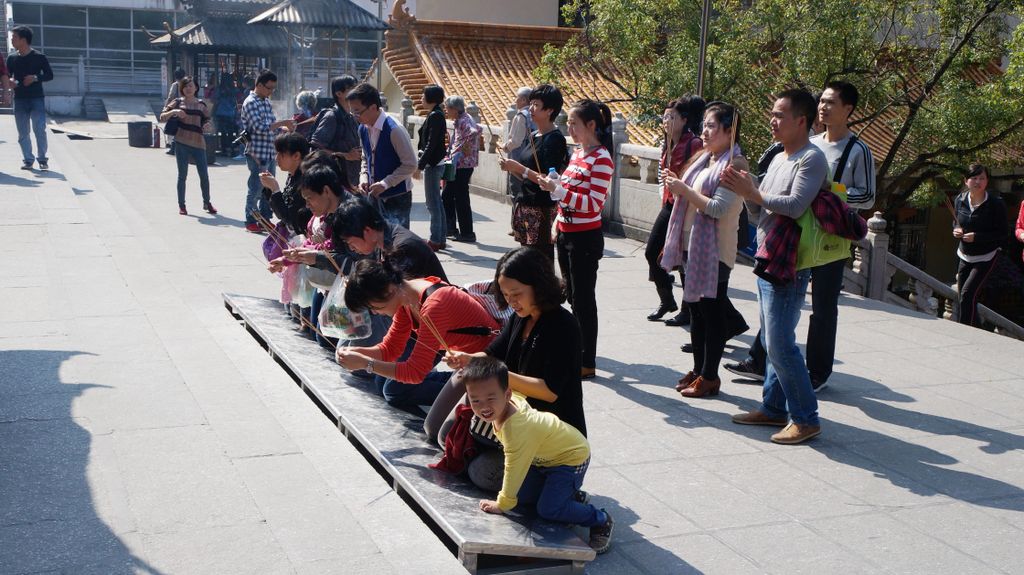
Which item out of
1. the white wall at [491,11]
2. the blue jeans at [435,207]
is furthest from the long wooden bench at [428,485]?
the white wall at [491,11]

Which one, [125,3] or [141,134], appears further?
[125,3]

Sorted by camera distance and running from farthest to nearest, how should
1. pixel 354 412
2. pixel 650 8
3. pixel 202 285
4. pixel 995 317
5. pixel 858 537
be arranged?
pixel 650 8
pixel 995 317
pixel 202 285
pixel 354 412
pixel 858 537

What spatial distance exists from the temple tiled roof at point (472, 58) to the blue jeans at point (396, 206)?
8.73 metres

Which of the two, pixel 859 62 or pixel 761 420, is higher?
pixel 859 62

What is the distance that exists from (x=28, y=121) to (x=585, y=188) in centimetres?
1071

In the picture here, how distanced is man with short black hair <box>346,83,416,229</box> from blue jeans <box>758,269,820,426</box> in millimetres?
3528

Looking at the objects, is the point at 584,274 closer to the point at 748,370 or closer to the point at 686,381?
the point at 686,381

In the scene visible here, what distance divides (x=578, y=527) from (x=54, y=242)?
289 inches

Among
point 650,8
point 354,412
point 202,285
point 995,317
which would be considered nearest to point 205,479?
point 354,412

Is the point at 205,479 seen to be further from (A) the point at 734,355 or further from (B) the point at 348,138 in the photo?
(B) the point at 348,138

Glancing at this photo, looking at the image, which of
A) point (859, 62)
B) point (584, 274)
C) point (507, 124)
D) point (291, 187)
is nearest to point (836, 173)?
point (584, 274)

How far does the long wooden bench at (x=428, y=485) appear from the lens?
384cm

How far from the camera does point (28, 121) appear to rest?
14539mm

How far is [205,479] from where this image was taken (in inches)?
177
